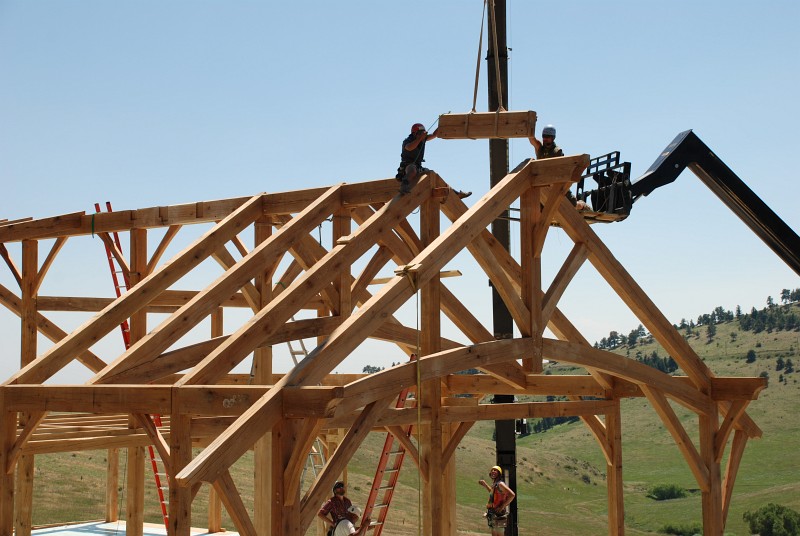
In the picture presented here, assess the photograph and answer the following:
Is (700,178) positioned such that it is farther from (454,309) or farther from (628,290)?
(454,309)

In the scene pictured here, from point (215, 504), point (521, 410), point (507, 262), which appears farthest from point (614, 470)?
point (215, 504)

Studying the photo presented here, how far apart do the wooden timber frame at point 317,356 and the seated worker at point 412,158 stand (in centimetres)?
18

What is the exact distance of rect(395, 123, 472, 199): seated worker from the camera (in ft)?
36.0

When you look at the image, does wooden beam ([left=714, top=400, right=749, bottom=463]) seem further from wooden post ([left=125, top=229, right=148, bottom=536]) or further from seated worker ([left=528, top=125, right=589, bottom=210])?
wooden post ([left=125, top=229, right=148, bottom=536])

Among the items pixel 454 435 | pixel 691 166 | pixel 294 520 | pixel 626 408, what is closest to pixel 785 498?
pixel 626 408

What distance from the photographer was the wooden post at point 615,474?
13984mm

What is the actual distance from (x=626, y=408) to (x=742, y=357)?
1057 cm

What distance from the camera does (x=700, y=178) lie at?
1554cm

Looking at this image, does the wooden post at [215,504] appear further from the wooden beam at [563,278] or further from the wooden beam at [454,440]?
the wooden beam at [563,278]

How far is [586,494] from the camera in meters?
59.5

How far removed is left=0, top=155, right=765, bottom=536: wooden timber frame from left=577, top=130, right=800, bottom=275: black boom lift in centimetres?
200

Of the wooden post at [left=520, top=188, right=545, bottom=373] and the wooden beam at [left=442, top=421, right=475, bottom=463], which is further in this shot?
the wooden beam at [left=442, top=421, right=475, bottom=463]

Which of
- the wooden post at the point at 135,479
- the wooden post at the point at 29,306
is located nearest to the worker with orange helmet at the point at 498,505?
the wooden post at the point at 135,479

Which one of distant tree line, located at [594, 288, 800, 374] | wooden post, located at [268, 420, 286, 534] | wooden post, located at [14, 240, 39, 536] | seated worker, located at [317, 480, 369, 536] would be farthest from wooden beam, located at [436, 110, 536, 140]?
distant tree line, located at [594, 288, 800, 374]
